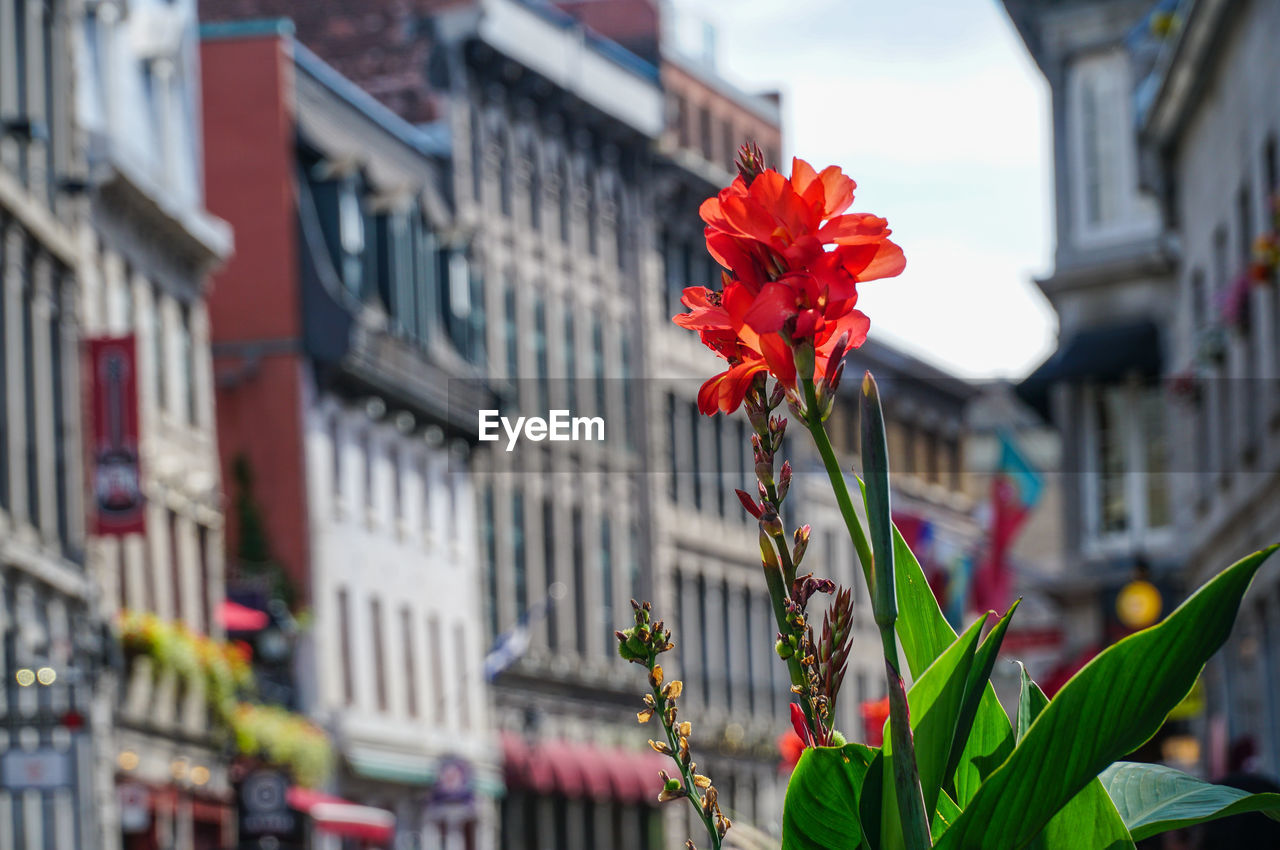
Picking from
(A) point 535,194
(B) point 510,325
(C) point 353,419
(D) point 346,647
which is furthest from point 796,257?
(A) point 535,194

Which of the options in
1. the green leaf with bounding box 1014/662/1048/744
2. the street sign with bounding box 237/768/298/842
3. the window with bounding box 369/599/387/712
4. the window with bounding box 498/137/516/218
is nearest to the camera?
the green leaf with bounding box 1014/662/1048/744

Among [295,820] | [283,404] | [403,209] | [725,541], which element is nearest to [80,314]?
[295,820]

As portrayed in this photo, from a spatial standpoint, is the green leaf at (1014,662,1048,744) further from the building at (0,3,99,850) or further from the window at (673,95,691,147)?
the window at (673,95,691,147)

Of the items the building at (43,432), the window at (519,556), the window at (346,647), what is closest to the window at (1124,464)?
the building at (43,432)

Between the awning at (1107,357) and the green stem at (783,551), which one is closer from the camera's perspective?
the green stem at (783,551)

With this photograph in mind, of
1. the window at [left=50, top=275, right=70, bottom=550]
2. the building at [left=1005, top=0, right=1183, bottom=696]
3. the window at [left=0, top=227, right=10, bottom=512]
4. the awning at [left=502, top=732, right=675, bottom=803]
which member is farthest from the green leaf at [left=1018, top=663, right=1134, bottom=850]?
the awning at [left=502, top=732, right=675, bottom=803]

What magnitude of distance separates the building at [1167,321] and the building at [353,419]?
11659 mm

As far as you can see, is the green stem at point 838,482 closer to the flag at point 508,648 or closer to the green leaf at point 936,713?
the green leaf at point 936,713

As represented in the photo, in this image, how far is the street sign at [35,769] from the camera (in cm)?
2319

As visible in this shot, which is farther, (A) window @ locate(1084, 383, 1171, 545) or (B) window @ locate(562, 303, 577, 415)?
(B) window @ locate(562, 303, 577, 415)

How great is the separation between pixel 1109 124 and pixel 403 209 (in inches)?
600

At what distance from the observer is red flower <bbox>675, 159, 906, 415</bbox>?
2449mm

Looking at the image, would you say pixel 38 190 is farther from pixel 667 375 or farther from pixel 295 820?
pixel 667 375

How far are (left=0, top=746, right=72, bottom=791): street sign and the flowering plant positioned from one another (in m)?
21.4
